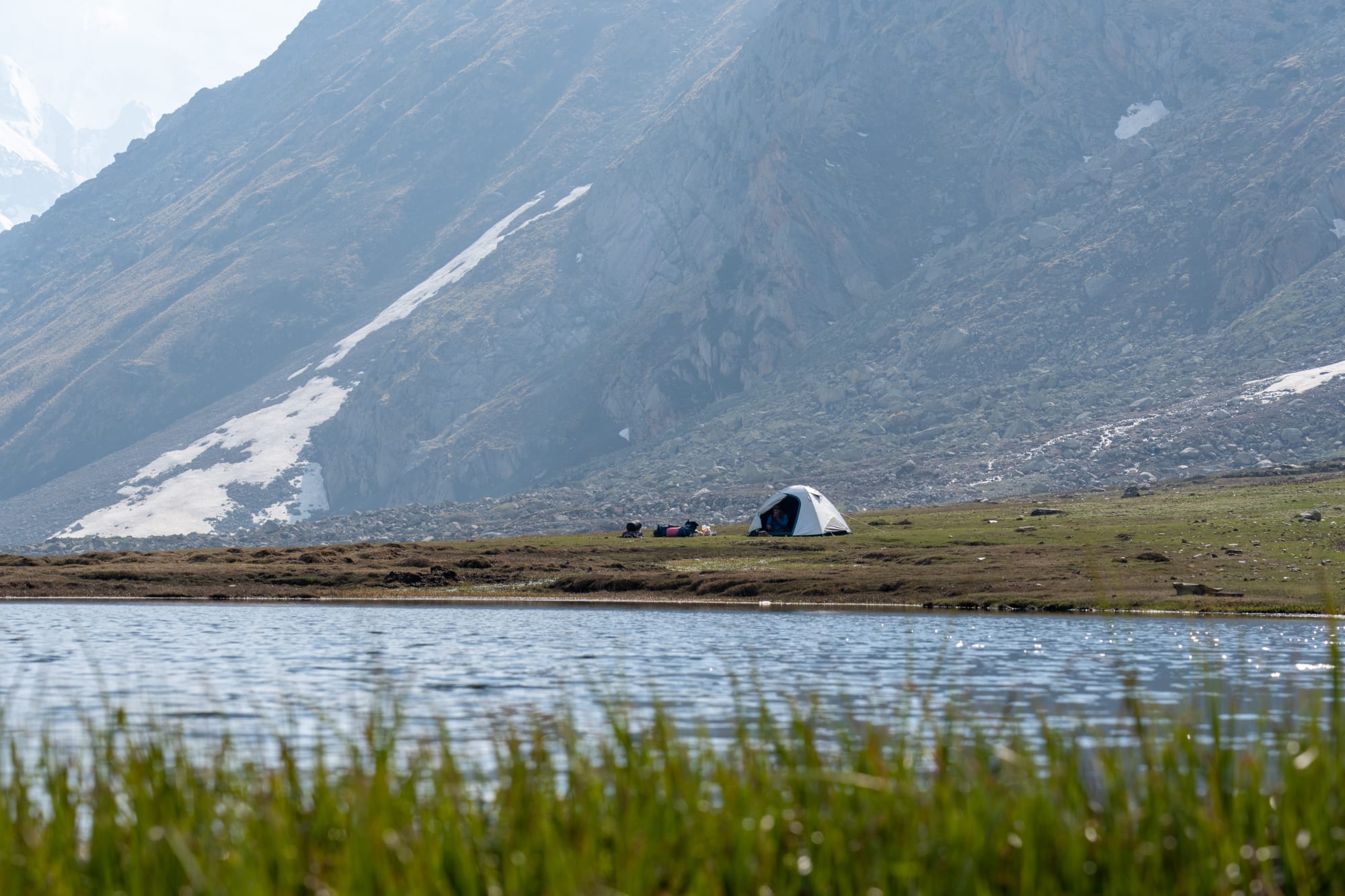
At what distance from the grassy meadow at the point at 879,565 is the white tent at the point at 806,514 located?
1889 millimetres

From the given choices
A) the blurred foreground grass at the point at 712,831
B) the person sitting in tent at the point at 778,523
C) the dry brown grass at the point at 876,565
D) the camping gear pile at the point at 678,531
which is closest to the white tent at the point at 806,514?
the person sitting in tent at the point at 778,523

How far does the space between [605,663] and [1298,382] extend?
141586 millimetres

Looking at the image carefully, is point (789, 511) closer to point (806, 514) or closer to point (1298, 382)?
point (806, 514)

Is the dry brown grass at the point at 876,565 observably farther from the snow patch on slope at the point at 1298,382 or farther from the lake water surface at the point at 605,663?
the snow patch on slope at the point at 1298,382

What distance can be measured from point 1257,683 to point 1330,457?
117 metres

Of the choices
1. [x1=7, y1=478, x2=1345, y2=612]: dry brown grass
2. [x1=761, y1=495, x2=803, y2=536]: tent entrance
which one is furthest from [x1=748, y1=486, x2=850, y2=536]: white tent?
[x1=7, y1=478, x2=1345, y2=612]: dry brown grass

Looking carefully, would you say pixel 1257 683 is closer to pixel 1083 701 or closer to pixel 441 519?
pixel 1083 701

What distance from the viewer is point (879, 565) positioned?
220ft

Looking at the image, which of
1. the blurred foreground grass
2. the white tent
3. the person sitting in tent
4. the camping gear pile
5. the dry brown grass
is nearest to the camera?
the blurred foreground grass

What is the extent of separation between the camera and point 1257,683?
27.6 metres

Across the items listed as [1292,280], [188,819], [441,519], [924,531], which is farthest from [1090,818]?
[1292,280]

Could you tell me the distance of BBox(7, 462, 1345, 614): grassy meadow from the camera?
5419 centimetres

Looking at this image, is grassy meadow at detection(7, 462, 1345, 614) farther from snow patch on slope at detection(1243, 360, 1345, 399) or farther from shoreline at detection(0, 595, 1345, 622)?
snow patch on slope at detection(1243, 360, 1345, 399)

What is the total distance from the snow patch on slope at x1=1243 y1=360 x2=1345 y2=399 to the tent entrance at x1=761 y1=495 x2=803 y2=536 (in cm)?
8607
